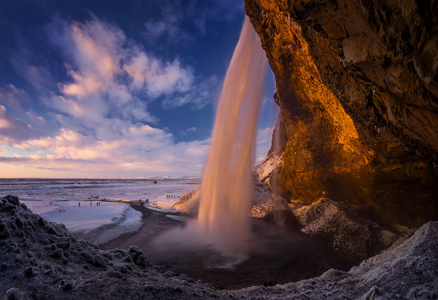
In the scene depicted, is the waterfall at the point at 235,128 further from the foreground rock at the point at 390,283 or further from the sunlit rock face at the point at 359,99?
the foreground rock at the point at 390,283

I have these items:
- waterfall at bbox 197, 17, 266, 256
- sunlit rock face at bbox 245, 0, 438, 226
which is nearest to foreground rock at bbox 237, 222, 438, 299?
sunlit rock face at bbox 245, 0, 438, 226

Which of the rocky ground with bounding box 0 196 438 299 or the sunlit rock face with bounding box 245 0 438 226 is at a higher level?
the sunlit rock face with bounding box 245 0 438 226

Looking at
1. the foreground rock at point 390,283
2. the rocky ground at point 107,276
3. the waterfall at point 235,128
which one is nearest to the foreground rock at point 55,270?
the rocky ground at point 107,276

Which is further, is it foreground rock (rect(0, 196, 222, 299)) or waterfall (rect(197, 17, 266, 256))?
waterfall (rect(197, 17, 266, 256))

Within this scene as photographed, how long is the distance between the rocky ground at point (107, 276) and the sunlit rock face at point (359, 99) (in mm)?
3321

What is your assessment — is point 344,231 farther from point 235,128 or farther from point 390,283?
point 235,128

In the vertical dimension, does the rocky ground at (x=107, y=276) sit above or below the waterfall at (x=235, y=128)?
below

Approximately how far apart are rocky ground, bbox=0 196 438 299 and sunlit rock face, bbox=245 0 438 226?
10.9 feet

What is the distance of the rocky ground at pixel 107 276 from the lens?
10.3ft

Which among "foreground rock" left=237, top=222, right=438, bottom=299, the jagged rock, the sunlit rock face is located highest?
the sunlit rock face

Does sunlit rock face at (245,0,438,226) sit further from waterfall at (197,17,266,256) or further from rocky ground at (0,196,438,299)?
rocky ground at (0,196,438,299)

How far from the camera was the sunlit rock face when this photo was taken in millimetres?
3902

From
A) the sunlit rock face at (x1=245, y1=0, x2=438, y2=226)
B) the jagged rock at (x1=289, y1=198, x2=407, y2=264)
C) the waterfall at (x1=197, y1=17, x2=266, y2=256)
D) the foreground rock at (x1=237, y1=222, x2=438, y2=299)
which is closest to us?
the foreground rock at (x1=237, y1=222, x2=438, y2=299)

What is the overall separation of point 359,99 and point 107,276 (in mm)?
8802
